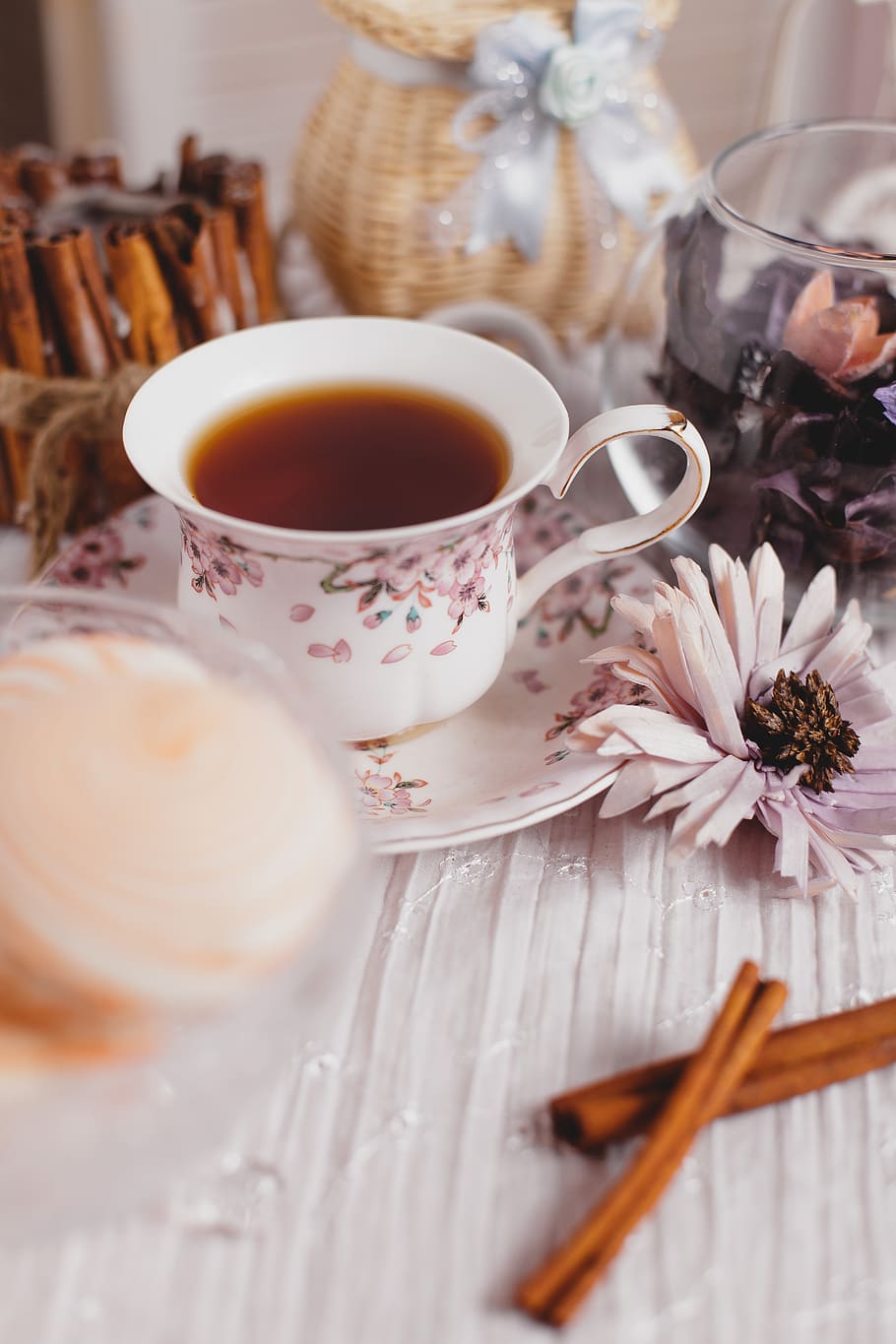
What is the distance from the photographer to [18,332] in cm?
75

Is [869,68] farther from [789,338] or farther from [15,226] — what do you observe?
[15,226]

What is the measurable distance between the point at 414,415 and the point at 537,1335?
475 mm

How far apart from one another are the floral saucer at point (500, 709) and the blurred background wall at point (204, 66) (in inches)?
26.6

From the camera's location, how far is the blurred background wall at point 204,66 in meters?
1.35

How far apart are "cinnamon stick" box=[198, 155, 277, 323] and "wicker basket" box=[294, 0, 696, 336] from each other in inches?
2.9

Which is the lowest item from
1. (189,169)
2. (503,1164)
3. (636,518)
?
(503,1164)

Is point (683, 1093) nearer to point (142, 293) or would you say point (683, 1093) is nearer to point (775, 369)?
point (775, 369)

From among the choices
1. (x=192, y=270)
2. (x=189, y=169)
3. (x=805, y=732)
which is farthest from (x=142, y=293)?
(x=805, y=732)

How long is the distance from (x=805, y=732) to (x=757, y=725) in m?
0.02

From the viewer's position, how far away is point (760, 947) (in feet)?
1.87

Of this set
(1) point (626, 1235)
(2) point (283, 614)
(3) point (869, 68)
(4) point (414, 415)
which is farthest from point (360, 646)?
(3) point (869, 68)

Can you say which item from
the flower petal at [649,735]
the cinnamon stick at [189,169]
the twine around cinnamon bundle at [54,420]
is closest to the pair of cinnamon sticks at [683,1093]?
the flower petal at [649,735]

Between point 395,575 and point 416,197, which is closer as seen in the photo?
point 395,575

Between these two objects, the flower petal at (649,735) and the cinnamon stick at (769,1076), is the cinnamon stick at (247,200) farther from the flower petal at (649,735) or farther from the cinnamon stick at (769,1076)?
the cinnamon stick at (769,1076)
